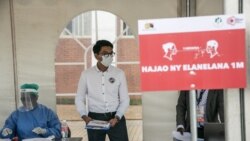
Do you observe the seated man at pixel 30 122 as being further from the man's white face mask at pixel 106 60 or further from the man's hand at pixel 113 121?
the man's white face mask at pixel 106 60

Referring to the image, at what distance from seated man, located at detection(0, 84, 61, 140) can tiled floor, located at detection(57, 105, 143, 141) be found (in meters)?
2.24

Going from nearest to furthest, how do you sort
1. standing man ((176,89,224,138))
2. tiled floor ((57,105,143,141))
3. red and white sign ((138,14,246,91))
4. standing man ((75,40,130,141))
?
1. red and white sign ((138,14,246,91))
2. standing man ((176,89,224,138))
3. standing man ((75,40,130,141))
4. tiled floor ((57,105,143,141))

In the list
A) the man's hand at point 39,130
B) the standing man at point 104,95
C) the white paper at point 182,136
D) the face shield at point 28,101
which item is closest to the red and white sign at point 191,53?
the white paper at point 182,136

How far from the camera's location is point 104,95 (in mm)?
4363

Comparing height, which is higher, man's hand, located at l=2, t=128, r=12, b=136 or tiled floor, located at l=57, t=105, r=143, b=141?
man's hand, located at l=2, t=128, r=12, b=136

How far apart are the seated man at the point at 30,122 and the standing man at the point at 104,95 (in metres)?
0.46

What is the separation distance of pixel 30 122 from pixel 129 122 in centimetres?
311

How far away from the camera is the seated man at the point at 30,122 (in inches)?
150

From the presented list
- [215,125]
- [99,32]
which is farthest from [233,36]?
[99,32]

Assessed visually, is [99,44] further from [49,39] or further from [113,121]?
[49,39]

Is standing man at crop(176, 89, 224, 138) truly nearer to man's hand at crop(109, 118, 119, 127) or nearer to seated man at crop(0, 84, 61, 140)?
man's hand at crop(109, 118, 119, 127)

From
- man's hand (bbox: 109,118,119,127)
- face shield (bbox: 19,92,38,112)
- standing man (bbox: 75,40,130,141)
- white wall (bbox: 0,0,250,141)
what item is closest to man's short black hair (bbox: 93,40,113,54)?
standing man (bbox: 75,40,130,141)

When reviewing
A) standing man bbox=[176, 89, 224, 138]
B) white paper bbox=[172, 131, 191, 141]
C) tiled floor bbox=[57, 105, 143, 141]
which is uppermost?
standing man bbox=[176, 89, 224, 138]

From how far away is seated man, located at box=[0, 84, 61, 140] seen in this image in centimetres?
382
